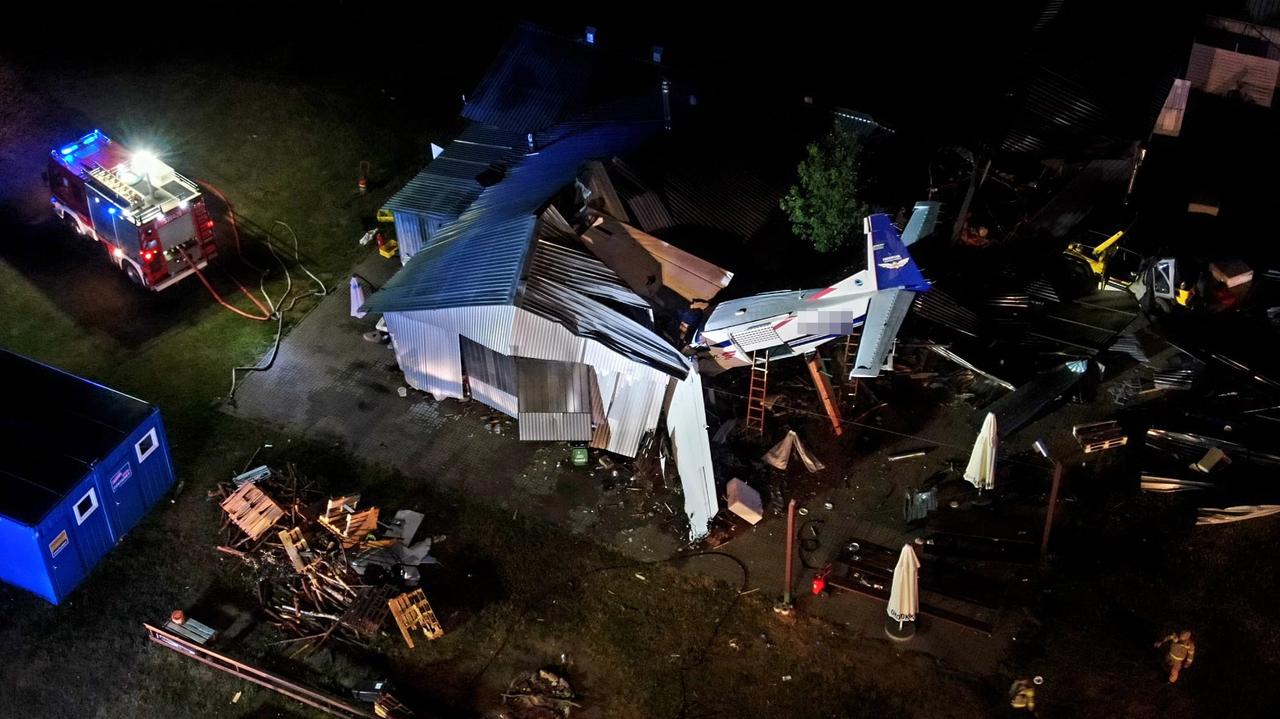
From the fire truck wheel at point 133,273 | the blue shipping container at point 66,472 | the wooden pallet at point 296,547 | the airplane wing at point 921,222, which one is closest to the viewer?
the blue shipping container at point 66,472

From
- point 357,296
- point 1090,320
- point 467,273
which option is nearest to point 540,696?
point 467,273

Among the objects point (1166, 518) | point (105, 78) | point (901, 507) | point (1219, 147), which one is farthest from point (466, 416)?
point (1219, 147)

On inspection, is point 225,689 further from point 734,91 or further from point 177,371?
point 734,91

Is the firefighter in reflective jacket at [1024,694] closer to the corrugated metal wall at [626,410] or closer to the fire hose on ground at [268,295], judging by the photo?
the corrugated metal wall at [626,410]

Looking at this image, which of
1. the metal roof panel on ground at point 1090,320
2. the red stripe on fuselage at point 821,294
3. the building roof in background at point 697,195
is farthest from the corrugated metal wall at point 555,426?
the metal roof panel on ground at point 1090,320

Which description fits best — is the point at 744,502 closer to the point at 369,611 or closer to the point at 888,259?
the point at 888,259

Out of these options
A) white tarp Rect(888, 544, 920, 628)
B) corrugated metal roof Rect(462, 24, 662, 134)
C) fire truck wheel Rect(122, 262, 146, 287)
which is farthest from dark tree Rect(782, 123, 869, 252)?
fire truck wheel Rect(122, 262, 146, 287)
